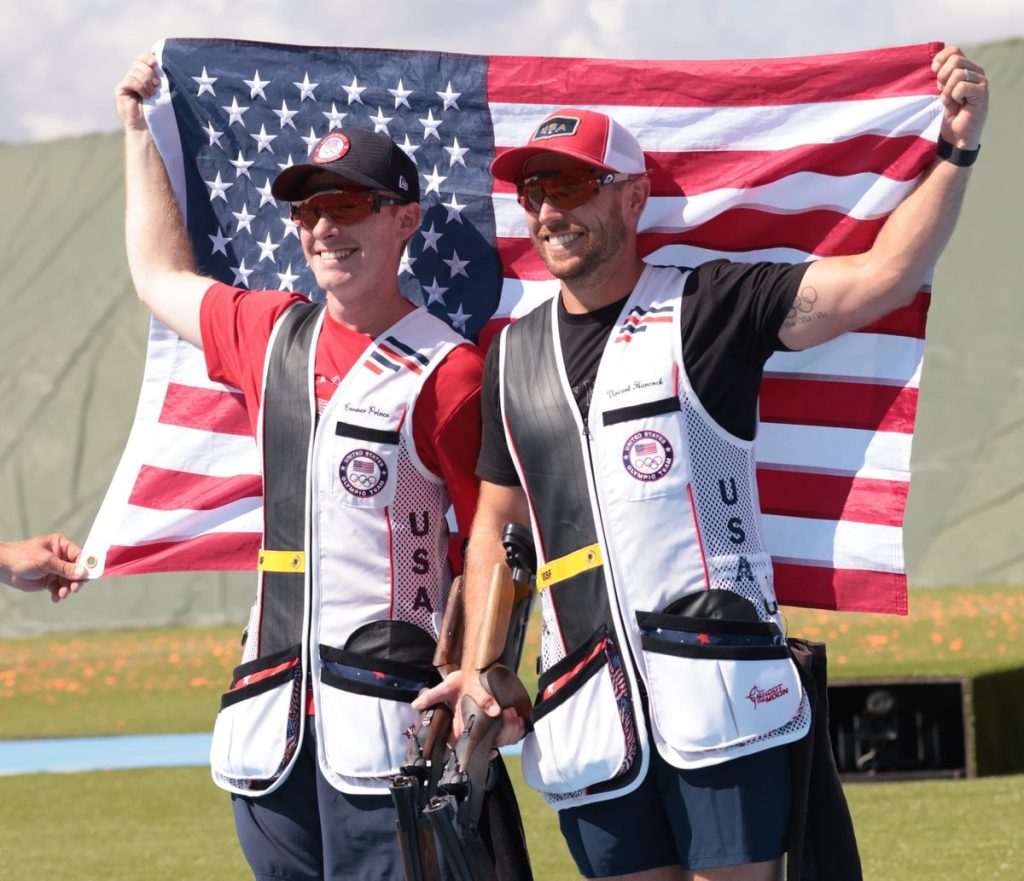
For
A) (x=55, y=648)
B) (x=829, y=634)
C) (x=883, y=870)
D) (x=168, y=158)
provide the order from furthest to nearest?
(x=55, y=648) → (x=829, y=634) → (x=883, y=870) → (x=168, y=158)

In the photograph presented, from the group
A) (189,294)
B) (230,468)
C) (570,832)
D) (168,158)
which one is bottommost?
(570,832)

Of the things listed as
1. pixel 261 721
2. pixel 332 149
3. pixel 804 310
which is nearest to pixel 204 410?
pixel 332 149

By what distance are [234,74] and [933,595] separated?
68.7 ft

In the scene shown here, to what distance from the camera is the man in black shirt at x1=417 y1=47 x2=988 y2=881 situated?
359 centimetres

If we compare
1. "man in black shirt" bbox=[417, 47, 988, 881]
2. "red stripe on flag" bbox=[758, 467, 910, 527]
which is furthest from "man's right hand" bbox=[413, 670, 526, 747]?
"red stripe on flag" bbox=[758, 467, 910, 527]

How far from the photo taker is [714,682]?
141 inches

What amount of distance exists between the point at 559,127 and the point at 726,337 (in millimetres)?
664

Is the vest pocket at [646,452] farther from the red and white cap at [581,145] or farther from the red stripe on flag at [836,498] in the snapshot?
the red stripe on flag at [836,498]

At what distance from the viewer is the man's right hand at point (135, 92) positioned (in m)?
4.87

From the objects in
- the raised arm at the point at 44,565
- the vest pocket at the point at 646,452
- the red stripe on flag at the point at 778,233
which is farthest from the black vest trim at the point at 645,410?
the raised arm at the point at 44,565

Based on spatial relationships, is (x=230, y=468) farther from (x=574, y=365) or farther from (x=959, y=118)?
(x=959, y=118)

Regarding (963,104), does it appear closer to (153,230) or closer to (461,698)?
(461,698)

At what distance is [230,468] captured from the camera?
502 cm

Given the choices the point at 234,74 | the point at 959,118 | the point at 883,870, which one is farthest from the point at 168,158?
the point at 883,870
